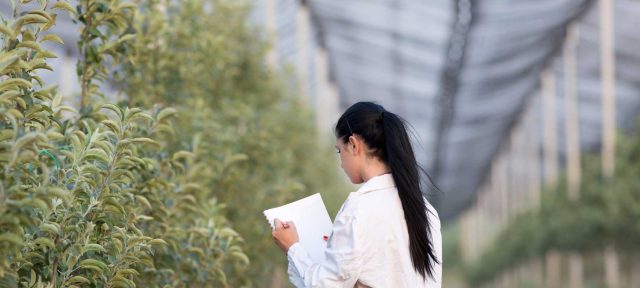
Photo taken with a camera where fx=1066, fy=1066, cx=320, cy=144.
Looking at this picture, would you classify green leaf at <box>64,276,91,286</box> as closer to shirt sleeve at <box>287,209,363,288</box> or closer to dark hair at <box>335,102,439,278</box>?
shirt sleeve at <box>287,209,363,288</box>

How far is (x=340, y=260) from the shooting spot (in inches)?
115

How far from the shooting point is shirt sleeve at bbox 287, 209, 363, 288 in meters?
2.91

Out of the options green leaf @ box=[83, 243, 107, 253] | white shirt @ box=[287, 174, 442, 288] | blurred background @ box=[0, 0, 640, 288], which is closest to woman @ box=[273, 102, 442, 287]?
white shirt @ box=[287, 174, 442, 288]

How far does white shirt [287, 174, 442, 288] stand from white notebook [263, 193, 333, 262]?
0.15 meters

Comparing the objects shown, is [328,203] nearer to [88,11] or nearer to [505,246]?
[88,11]

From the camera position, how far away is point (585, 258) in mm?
24031

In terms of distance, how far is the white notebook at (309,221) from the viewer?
10.5 feet

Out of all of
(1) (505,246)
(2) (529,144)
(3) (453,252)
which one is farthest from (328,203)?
(3) (453,252)

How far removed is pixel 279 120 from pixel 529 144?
61.0 feet

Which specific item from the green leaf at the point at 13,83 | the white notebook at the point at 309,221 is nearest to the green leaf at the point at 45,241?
the green leaf at the point at 13,83

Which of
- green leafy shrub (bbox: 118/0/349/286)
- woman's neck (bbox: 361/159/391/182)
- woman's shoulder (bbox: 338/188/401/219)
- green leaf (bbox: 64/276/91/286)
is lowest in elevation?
green leaf (bbox: 64/276/91/286)

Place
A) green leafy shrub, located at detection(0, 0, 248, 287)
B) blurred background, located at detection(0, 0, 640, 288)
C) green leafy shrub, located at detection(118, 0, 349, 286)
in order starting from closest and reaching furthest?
green leafy shrub, located at detection(0, 0, 248, 287)
green leafy shrub, located at detection(118, 0, 349, 286)
blurred background, located at detection(0, 0, 640, 288)

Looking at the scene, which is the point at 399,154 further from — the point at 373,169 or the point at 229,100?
the point at 229,100

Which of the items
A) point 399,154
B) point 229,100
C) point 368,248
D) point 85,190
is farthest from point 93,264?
point 229,100
